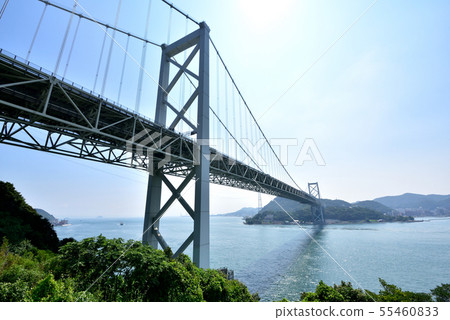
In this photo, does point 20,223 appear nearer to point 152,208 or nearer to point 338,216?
point 152,208

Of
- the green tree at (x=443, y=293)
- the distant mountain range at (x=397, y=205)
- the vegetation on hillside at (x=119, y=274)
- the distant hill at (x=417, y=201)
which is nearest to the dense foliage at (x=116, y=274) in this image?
the vegetation on hillside at (x=119, y=274)

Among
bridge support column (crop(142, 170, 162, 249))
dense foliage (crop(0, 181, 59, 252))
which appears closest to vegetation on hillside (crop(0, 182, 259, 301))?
bridge support column (crop(142, 170, 162, 249))

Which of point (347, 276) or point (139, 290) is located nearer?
point (139, 290)

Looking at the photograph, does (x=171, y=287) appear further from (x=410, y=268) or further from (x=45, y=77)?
(x=410, y=268)

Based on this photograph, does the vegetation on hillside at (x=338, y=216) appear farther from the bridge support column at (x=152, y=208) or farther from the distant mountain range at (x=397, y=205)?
the bridge support column at (x=152, y=208)
